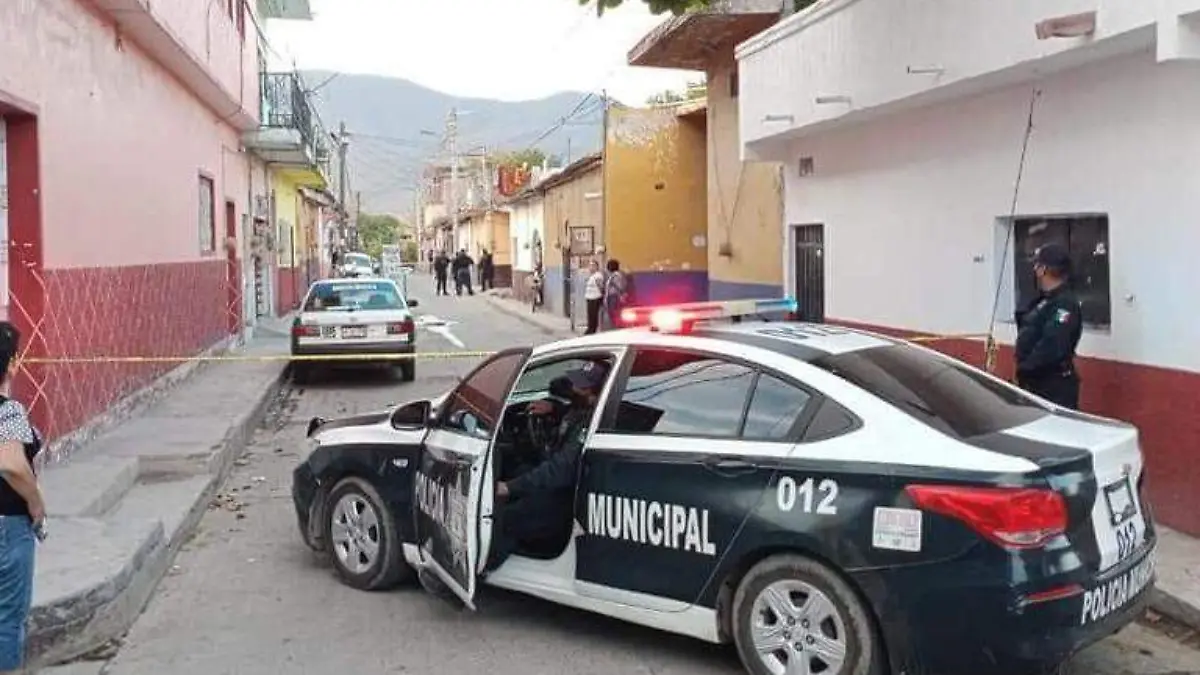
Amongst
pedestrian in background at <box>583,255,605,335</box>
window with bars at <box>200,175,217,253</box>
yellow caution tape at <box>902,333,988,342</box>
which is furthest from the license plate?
pedestrian in background at <box>583,255,605,335</box>

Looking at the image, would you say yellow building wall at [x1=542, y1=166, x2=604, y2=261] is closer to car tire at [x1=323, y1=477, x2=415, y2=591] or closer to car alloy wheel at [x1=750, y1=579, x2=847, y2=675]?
car tire at [x1=323, y1=477, x2=415, y2=591]

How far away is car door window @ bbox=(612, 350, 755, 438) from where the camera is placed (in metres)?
5.16

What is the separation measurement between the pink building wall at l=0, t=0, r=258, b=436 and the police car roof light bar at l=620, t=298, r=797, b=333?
16.6 ft

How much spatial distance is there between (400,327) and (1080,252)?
35.4 ft

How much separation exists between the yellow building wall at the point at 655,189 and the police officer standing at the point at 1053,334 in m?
18.2

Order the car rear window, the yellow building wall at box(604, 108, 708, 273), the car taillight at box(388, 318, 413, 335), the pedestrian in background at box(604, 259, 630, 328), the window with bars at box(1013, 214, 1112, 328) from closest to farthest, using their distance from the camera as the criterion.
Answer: the car rear window, the window with bars at box(1013, 214, 1112, 328), the car taillight at box(388, 318, 413, 335), the pedestrian in background at box(604, 259, 630, 328), the yellow building wall at box(604, 108, 708, 273)

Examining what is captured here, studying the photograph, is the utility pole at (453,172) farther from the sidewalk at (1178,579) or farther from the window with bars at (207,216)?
the sidewalk at (1178,579)

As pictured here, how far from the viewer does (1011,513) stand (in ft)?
14.3

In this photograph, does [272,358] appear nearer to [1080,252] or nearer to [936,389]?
[1080,252]

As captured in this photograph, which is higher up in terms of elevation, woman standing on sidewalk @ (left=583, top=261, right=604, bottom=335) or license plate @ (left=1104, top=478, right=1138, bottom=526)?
woman standing on sidewalk @ (left=583, top=261, right=604, bottom=335)

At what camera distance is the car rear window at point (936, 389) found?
487cm

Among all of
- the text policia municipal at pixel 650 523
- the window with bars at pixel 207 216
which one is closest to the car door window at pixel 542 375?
the text policia municipal at pixel 650 523

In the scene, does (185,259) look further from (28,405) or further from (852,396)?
(852,396)

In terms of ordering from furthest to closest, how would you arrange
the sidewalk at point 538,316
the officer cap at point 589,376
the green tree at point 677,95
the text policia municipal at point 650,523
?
the green tree at point 677,95, the sidewalk at point 538,316, the officer cap at point 589,376, the text policia municipal at point 650,523
